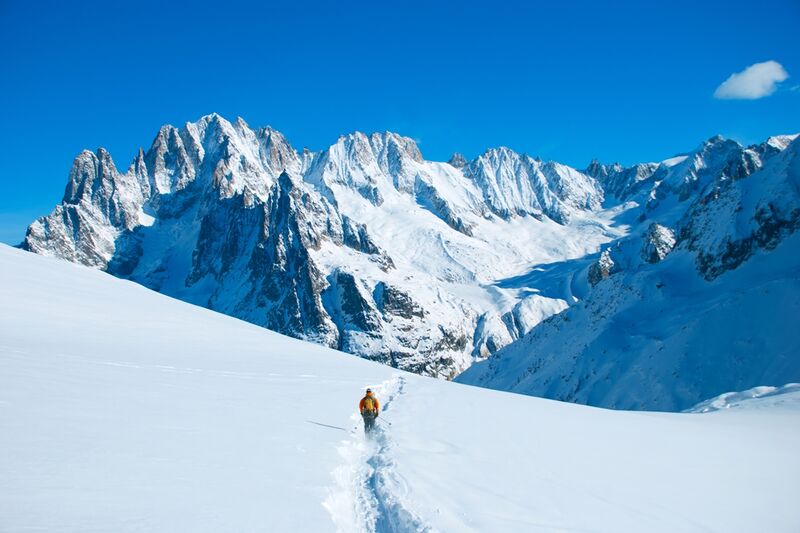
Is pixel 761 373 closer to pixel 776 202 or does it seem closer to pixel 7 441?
pixel 776 202

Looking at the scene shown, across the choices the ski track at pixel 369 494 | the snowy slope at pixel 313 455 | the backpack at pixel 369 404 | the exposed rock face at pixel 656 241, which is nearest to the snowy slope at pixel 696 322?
the snowy slope at pixel 313 455

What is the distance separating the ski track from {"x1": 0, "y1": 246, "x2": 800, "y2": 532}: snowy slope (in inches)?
2.0

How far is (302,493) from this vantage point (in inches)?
373

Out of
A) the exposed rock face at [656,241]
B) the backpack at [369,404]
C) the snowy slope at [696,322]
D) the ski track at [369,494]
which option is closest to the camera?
the ski track at [369,494]

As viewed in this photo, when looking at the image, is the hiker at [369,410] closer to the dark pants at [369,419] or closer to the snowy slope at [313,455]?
the dark pants at [369,419]

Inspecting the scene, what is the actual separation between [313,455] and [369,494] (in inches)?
84.1

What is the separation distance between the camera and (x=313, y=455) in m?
12.0

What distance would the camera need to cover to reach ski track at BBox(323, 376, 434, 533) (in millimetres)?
9078

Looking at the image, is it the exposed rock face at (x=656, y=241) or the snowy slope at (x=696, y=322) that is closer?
the snowy slope at (x=696, y=322)

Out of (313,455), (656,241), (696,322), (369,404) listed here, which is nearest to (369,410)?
(369,404)

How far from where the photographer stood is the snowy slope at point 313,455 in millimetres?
8297

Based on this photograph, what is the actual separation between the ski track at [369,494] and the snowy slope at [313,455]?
0.16ft

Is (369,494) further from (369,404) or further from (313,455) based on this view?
(369,404)

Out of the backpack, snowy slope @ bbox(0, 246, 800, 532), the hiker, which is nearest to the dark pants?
the hiker
